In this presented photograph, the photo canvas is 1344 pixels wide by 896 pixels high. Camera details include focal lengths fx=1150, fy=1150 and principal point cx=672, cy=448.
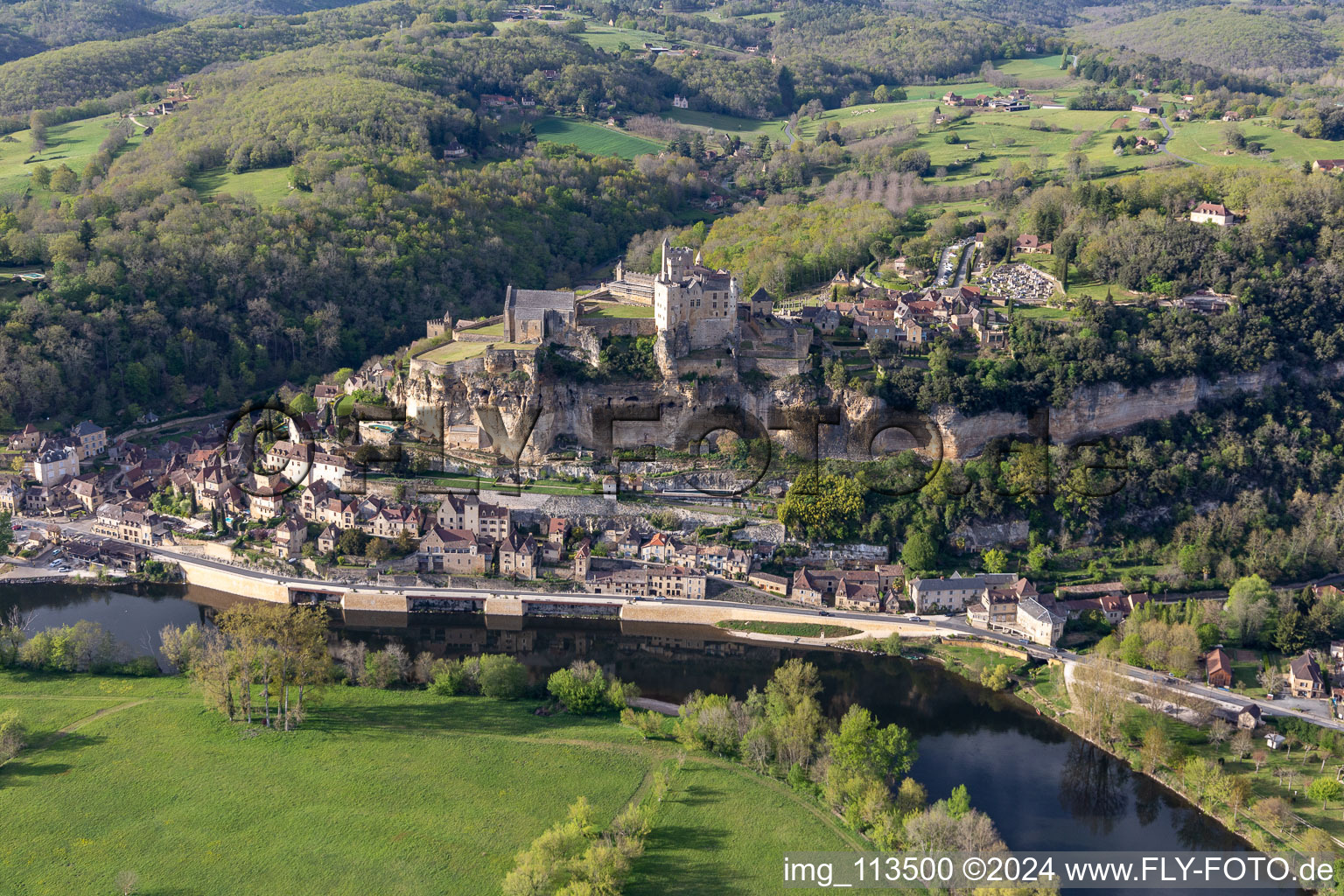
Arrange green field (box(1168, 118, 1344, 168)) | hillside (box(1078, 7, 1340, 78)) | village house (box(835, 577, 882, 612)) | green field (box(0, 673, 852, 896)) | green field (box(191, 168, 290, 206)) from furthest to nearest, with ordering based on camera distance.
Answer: hillside (box(1078, 7, 1340, 78)) → green field (box(191, 168, 290, 206)) → green field (box(1168, 118, 1344, 168)) → village house (box(835, 577, 882, 612)) → green field (box(0, 673, 852, 896))

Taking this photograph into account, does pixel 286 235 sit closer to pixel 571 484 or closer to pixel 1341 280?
pixel 571 484

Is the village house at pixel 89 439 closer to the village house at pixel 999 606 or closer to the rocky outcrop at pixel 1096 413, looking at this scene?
the rocky outcrop at pixel 1096 413

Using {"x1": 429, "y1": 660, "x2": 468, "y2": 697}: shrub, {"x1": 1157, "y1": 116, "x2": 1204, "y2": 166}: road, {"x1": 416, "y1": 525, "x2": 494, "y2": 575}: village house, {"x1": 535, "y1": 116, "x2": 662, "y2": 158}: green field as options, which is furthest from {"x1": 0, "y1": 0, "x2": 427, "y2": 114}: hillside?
{"x1": 429, "y1": 660, "x2": 468, "y2": 697}: shrub

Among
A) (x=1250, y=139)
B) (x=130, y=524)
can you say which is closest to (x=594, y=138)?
(x=1250, y=139)

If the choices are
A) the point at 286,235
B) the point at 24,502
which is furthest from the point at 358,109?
the point at 24,502

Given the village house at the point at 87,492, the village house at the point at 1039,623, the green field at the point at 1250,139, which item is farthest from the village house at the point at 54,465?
the green field at the point at 1250,139

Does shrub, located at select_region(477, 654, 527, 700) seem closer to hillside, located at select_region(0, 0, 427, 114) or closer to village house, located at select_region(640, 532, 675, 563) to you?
village house, located at select_region(640, 532, 675, 563)

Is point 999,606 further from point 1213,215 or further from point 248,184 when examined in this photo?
point 248,184
